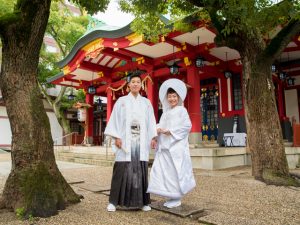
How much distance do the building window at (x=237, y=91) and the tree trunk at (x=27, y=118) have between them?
32.5ft

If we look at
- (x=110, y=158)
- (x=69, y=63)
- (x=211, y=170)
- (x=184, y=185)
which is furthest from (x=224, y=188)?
(x=69, y=63)

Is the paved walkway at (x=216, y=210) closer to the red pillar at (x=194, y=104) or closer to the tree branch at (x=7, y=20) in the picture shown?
the tree branch at (x=7, y=20)

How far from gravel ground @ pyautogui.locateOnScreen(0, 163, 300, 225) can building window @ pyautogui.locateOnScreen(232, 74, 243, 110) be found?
7.23 metres

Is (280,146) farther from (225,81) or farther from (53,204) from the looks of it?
(225,81)

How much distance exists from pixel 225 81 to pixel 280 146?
7161mm

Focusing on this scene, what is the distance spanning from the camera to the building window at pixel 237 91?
1240cm

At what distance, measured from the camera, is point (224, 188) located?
556 cm

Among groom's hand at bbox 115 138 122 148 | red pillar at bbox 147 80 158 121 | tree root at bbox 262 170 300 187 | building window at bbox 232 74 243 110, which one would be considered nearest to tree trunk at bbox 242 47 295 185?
tree root at bbox 262 170 300 187

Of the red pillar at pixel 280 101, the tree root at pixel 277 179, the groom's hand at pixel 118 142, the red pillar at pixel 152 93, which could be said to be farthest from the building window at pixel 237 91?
the groom's hand at pixel 118 142

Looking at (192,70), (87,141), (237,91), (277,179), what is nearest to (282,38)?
(277,179)

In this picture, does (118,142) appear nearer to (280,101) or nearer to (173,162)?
(173,162)

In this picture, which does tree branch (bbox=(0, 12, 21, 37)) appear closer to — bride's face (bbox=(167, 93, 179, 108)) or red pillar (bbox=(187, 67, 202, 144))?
bride's face (bbox=(167, 93, 179, 108))

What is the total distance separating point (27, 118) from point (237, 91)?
10.4m

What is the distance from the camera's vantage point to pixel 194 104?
10.6m
